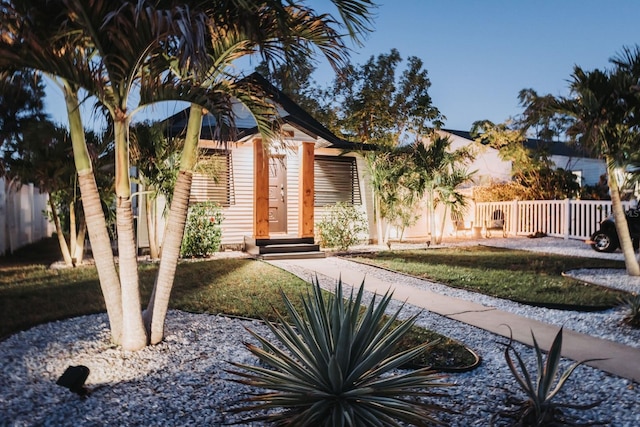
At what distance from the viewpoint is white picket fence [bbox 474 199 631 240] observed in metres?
15.4

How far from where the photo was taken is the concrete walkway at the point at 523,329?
426cm

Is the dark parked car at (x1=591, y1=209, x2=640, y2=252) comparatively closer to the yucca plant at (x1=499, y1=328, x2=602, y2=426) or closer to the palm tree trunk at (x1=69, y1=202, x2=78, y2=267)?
the yucca plant at (x1=499, y1=328, x2=602, y2=426)

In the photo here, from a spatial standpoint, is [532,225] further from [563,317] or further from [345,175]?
[563,317]

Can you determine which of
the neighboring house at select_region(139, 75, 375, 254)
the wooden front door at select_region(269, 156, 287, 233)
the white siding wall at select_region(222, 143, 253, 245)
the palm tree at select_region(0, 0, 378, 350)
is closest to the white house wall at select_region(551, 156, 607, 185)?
the neighboring house at select_region(139, 75, 375, 254)

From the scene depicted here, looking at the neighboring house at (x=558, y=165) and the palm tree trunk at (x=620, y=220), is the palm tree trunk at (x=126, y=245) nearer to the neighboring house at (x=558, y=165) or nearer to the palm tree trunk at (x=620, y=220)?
the palm tree trunk at (x=620, y=220)

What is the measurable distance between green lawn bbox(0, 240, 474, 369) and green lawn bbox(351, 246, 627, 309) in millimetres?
2615

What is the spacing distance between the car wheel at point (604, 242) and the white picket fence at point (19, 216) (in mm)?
14778

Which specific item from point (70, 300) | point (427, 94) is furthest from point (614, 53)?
point (427, 94)

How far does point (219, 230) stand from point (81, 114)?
7639mm

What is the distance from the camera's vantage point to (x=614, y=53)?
8.19 meters

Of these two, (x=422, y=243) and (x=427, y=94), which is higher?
(x=427, y=94)

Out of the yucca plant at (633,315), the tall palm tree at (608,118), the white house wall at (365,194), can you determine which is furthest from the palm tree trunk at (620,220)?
the white house wall at (365,194)

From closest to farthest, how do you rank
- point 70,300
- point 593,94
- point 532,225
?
point 70,300 → point 593,94 → point 532,225

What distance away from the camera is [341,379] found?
2592 millimetres
